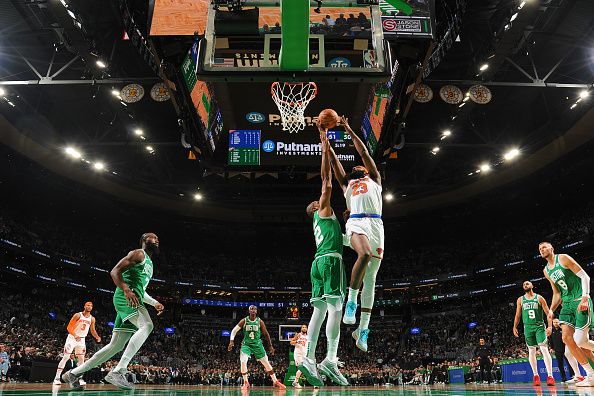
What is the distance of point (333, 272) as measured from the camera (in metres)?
5.56

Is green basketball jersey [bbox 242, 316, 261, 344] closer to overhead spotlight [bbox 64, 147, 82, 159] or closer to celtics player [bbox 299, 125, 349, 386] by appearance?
celtics player [bbox 299, 125, 349, 386]

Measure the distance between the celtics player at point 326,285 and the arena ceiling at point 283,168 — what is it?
299 inches

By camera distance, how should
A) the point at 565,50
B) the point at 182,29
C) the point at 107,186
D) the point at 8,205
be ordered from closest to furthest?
1. the point at 182,29
2. the point at 565,50
3. the point at 8,205
4. the point at 107,186

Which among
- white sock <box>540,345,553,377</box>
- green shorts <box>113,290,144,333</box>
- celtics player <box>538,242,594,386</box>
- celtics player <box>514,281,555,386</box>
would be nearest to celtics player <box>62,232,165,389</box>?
green shorts <box>113,290,144,333</box>

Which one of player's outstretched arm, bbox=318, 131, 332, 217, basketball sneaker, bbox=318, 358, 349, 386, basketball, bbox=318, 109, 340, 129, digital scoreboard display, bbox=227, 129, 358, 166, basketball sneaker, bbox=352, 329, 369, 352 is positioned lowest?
basketball sneaker, bbox=318, 358, 349, 386

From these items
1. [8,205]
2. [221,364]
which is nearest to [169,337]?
[221,364]

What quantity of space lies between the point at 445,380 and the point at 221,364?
14866 mm

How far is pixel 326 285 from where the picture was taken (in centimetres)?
554

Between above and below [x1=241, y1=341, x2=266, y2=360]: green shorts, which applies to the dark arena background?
above

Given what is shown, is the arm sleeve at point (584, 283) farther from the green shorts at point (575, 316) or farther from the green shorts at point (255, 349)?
the green shorts at point (255, 349)

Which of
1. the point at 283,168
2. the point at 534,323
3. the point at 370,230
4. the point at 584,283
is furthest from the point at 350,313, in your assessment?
the point at 283,168

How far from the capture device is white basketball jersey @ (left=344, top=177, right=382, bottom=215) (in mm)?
5258

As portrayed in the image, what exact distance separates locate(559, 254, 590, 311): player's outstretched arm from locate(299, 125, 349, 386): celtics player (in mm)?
4148

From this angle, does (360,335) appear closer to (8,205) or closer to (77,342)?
(77,342)
